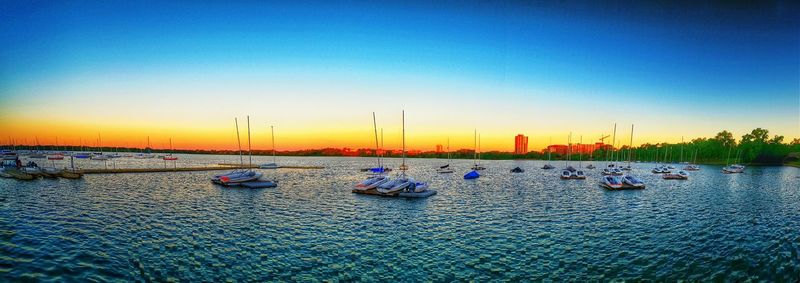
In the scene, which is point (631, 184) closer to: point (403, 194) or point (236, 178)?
point (403, 194)

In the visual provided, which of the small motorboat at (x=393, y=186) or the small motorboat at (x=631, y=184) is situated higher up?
the small motorboat at (x=393, y=186)

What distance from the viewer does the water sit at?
18141 millimetres

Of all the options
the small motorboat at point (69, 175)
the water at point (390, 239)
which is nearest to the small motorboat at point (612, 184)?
the water at point (390, 239)

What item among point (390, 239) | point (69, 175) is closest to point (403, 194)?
point (390, 239)

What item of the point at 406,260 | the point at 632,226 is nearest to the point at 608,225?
the point at 632,226

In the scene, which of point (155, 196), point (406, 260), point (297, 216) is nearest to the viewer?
point (406, 260)

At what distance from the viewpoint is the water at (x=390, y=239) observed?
18141 mm

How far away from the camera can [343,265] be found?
19203mm

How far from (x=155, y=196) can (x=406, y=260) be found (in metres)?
41.6

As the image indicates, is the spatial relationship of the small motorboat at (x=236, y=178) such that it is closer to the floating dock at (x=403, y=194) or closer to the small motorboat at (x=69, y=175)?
the floating dock at (x=403, y=194)

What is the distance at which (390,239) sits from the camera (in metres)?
25.1

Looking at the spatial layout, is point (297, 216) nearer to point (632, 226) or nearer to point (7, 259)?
point (7, 259)

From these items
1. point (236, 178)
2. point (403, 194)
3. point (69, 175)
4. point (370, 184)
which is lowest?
point (403, 194)

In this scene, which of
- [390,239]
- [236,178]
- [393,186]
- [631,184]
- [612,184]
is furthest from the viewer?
[236,178]
